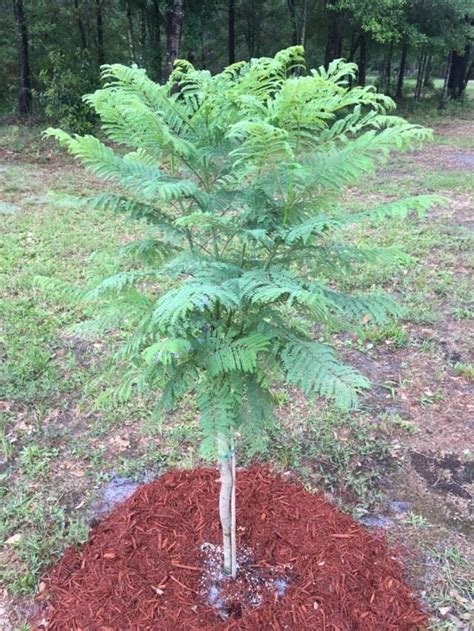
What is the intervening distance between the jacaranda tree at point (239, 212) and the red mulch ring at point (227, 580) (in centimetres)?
79

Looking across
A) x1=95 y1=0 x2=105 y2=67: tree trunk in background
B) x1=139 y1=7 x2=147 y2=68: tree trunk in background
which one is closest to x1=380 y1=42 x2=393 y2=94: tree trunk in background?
x1=139 y1=7 x2=147 y2=68: tree trunk in background

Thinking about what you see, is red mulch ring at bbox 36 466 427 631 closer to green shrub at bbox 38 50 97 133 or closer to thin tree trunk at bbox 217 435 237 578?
thin tree trunk at bbox 217 435 237 578

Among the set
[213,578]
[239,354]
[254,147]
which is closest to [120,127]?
Result: [254,147]

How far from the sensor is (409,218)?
630 centimetres

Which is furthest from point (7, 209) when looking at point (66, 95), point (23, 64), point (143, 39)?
point (143, 39)

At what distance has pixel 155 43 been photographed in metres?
13.3

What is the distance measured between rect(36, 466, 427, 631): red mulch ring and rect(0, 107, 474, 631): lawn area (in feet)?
0.46

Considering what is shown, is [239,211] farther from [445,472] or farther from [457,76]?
[457,76]

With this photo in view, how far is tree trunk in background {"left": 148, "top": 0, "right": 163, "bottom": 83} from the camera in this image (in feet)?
42.5

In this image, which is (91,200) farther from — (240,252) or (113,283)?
(240,252)

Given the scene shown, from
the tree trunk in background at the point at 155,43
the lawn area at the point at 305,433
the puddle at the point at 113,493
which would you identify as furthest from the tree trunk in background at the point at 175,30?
the puddle at the point at 113,493

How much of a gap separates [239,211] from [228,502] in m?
1.02

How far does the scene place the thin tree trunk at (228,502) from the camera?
1761mm

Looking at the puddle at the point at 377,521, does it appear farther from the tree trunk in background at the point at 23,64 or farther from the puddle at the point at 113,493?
the tree trunk in background at the point at 23,64
